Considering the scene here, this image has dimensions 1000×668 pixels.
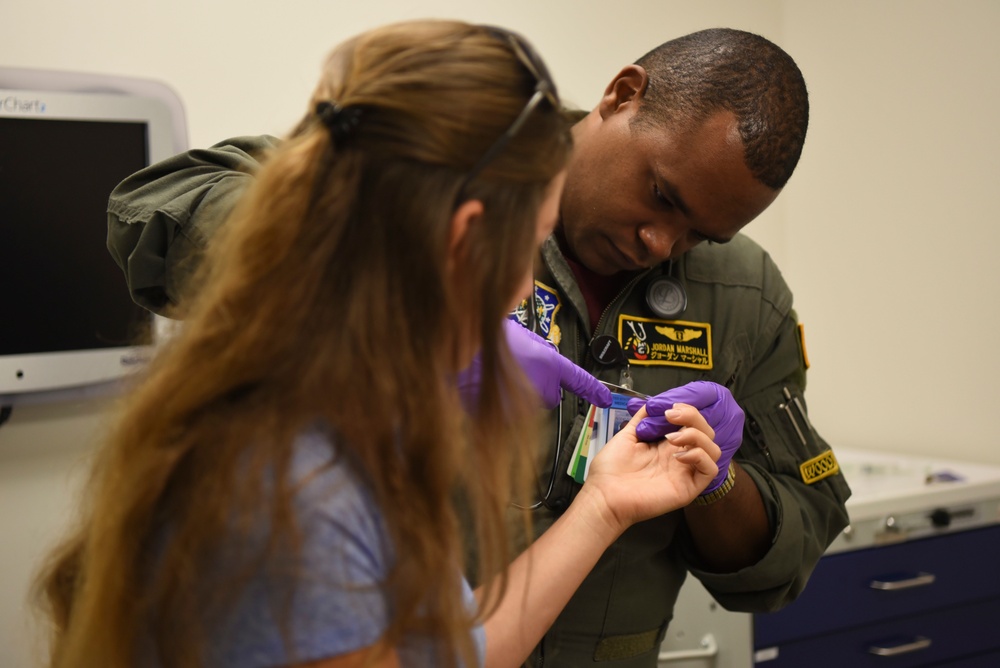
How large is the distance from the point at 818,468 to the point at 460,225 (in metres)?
0.87

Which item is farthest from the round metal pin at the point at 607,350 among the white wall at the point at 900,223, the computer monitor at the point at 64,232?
the white wall at the point at 900,223

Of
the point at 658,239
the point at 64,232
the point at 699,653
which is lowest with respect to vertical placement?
the point at 699,653

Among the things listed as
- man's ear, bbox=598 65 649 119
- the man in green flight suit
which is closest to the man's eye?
the man in green flight suit

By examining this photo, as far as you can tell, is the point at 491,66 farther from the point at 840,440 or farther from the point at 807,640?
the point at 840,440

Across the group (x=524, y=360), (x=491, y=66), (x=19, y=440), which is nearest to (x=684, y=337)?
(x=524, y=360)

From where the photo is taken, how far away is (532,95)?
2.17 ft

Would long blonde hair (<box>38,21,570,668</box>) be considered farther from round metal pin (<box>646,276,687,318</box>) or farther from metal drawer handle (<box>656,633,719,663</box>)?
metal drawer handle (<box>656,633,719,663</box>)

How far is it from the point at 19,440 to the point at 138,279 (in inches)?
35.0

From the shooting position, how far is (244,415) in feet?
1.92

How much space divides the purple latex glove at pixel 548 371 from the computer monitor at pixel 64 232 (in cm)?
86

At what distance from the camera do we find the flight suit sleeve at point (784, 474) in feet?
3.99

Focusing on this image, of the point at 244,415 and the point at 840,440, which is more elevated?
the point at 244,415

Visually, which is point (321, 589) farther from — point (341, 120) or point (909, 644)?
point (909, 644)

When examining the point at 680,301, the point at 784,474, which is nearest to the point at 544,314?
the point at 680,301
